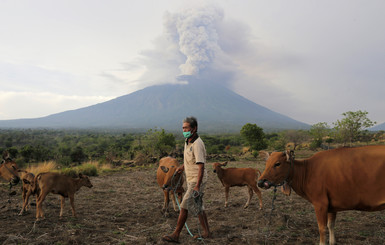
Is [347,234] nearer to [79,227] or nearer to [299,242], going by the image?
[299,242]

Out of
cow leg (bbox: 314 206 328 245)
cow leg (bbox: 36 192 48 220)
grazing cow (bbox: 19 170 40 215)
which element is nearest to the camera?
cow leg (bbox: 314 206 328 245)

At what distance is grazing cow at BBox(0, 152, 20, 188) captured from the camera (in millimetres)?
7211

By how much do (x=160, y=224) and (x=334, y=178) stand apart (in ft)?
13.6

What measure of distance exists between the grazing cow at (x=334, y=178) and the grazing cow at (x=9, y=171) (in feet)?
23.6

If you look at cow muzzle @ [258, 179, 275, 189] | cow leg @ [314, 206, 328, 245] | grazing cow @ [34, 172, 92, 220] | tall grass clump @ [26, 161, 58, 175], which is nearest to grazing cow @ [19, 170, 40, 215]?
grazing cow @ [34, 172, 92, 220]

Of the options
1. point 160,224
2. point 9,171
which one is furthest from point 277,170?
point 9,171

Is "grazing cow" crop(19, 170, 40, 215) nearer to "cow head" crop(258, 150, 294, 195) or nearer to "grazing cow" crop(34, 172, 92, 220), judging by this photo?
"grazing cow" crop(34, 172, 92, 220)

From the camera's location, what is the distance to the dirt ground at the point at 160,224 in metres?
4.96

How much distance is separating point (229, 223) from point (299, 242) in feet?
5.92

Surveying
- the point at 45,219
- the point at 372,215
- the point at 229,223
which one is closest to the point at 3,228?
the point at 45,219

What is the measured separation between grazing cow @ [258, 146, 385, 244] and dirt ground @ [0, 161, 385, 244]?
39.1 inches

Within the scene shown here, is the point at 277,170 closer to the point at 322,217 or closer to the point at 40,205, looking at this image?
the point at 322,217

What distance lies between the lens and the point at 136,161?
70.5ft

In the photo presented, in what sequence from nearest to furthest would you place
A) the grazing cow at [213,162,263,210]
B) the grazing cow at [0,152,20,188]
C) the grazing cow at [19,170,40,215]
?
the grazing cow at [19,170,40,215] < the grazing cow at [0,152,20,188] < the grazing cow at [213,162,263,210]
